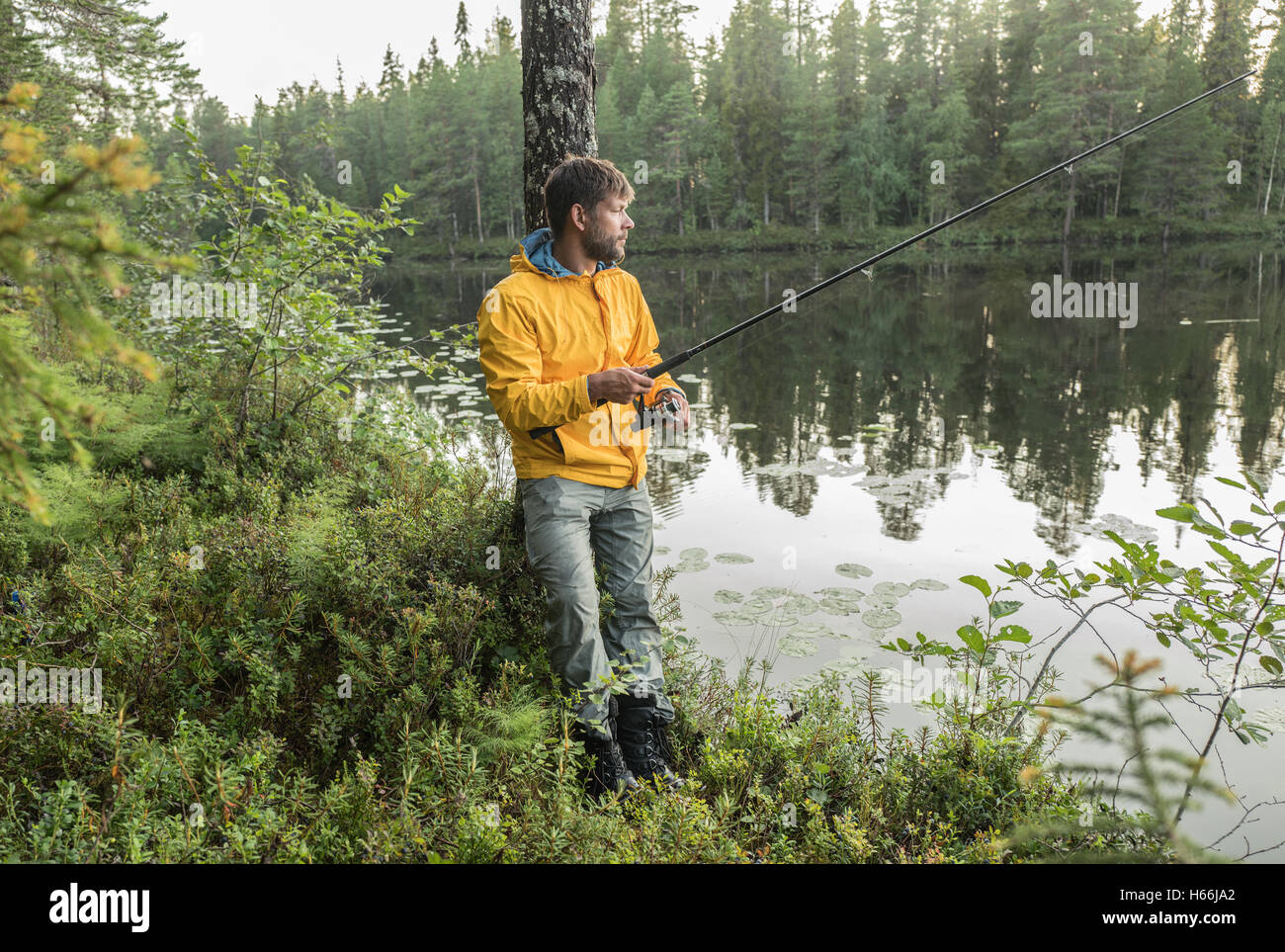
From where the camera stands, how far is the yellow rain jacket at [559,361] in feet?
10.8

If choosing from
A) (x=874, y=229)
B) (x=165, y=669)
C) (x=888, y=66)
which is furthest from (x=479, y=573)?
(x=888, y=66)

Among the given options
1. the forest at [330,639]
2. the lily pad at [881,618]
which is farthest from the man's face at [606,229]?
the lily pad at [881,618]

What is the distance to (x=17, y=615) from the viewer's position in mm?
3738

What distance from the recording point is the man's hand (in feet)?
10.6

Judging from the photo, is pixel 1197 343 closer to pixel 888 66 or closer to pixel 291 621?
pixel 291 621

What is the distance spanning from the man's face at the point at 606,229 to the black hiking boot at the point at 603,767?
83.3 inches

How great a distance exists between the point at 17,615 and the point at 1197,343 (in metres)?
18.7

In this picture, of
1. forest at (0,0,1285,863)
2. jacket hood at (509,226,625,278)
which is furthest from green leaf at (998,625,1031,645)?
jacket hood at (509,226,625,278)

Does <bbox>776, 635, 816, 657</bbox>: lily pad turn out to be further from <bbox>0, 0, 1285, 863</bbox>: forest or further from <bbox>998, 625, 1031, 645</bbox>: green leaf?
<bbox>998, 625, 1031, 645</bbox>: green leaf

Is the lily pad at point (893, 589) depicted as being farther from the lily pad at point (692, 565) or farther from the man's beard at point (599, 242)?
the man's beard at point (599, 242)

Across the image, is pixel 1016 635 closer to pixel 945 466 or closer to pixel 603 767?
Result: pixel 603 767

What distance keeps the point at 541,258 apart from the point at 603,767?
226cm

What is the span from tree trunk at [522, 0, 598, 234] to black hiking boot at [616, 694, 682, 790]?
8.60 feet

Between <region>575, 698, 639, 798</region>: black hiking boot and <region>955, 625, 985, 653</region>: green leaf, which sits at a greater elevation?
<region>955, 625, 985, 653</region>: green leaf
